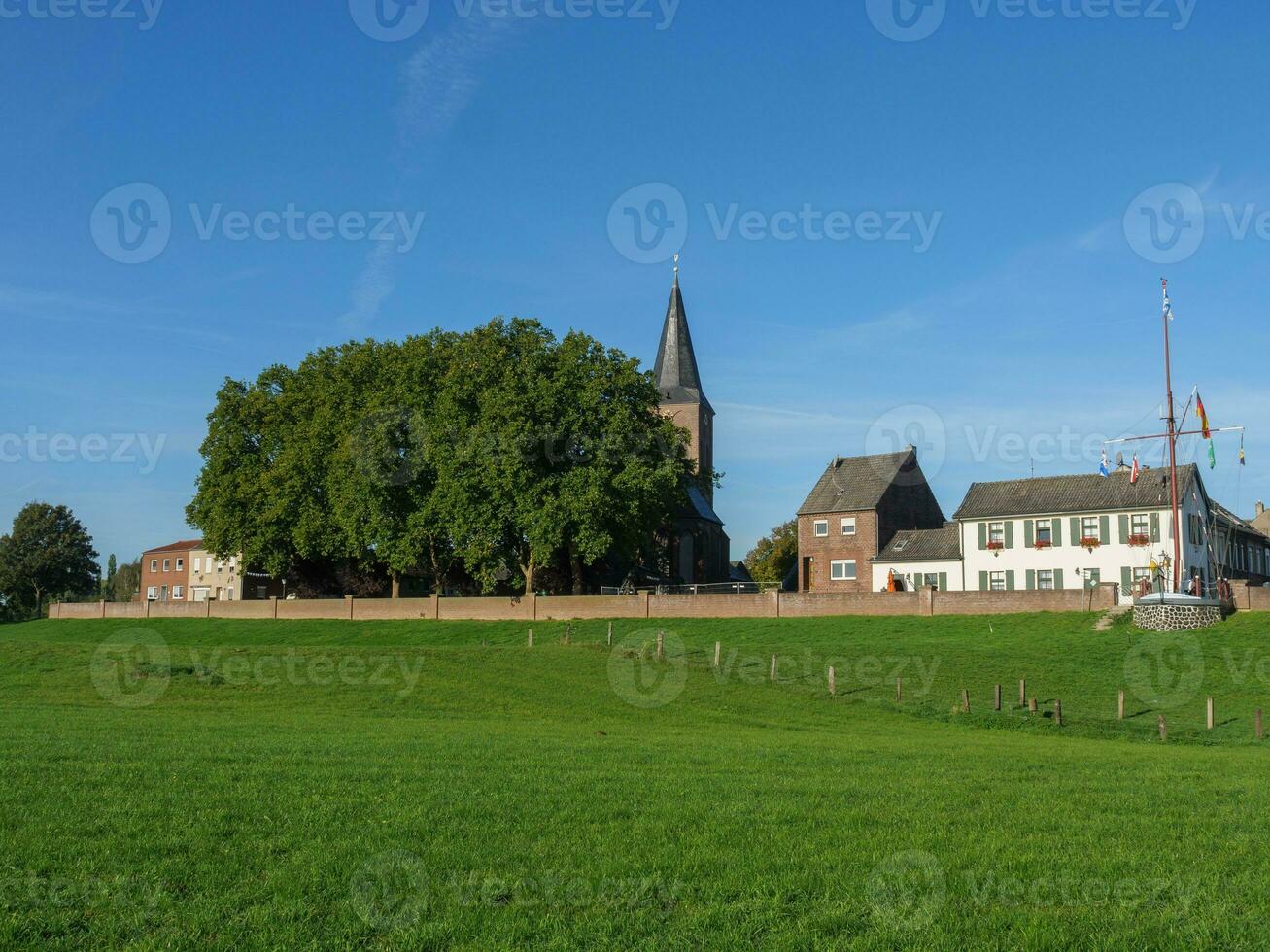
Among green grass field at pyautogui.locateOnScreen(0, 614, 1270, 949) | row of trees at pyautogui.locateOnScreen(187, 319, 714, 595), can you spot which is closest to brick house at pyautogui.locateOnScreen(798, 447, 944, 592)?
row of trees at pyautogui.locateOnScreen(187, 319, 714, 595)

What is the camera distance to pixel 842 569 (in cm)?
7138

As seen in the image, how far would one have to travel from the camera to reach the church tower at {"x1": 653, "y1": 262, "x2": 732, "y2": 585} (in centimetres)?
8844

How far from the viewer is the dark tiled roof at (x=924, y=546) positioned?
66.2 meters

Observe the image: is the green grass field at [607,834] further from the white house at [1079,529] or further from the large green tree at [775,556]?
the large green tree at [775,556]

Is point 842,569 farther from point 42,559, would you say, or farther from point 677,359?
point 42,559

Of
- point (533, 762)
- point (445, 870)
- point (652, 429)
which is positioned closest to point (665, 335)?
point (652, 429)

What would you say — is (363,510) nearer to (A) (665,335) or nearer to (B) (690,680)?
(B) (690,680)

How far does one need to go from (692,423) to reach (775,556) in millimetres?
14602

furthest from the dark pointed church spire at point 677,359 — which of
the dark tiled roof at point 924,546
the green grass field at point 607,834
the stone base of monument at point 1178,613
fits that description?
the green grass field at point 607,834

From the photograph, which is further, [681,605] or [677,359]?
[677,359]

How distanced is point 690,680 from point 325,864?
27882mm

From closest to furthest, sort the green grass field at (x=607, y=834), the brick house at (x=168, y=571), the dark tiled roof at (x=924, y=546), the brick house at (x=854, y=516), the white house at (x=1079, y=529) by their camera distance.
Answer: the green grass field at (x=607, y=834) → the white house at (x=1079, y=529) → the dark tiled roof at (x=924, y=546) → the brick house at (x=854, y=516) → the brick house at (x=168, y=571)

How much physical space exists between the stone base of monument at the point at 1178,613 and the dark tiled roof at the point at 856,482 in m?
24.2

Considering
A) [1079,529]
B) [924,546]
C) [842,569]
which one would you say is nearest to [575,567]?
[842,569]
